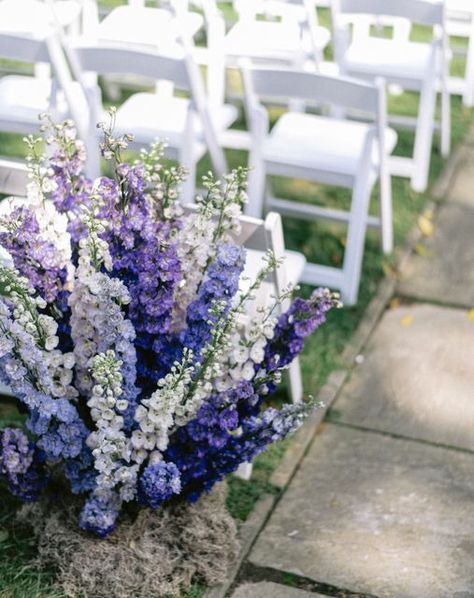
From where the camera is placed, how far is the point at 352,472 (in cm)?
405

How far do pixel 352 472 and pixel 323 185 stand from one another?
7.88 ft

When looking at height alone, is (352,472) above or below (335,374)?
below

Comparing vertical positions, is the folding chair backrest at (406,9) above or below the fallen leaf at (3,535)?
above

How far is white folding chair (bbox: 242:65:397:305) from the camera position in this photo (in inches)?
182

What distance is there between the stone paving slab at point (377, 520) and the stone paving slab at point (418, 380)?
0.10m

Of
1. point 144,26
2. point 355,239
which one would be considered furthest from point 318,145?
point 144,26

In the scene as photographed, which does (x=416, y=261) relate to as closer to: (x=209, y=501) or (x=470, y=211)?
(x=470, y=211)

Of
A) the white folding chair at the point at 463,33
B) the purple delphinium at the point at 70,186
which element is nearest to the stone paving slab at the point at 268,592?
the purple delphinium at the point at 70,186

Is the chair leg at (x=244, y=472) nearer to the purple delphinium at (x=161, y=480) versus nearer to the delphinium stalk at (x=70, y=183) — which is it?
the purple delphinium at (x=161, y=480)

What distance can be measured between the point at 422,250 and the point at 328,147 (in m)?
0.84

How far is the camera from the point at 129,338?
3.11m

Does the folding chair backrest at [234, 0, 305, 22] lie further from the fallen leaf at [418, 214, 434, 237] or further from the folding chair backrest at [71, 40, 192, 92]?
the folding chair backrest at [71, 40, 192, 92]

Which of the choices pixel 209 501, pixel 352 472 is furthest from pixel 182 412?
pixel 352 472

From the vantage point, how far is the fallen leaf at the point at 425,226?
5688 mm
